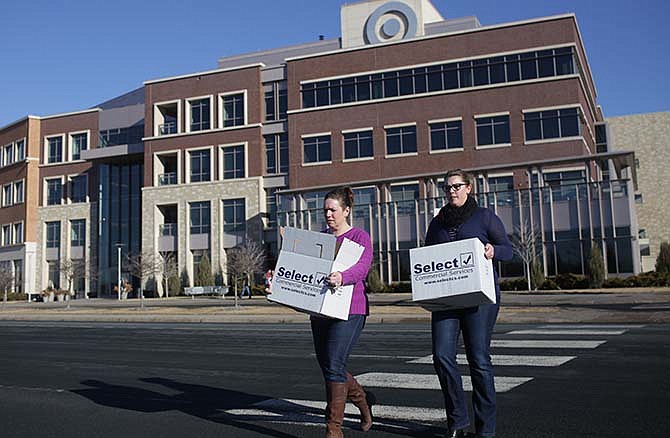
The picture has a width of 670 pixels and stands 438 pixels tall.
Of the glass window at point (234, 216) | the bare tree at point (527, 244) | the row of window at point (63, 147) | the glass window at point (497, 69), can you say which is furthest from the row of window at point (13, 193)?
the bare tree at point (527, 244)

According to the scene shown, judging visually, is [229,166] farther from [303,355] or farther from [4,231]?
[303,355]

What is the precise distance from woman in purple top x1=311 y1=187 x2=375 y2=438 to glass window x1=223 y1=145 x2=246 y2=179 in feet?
157

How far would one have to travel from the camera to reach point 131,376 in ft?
30.3

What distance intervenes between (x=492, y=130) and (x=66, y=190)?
3917 centimetres

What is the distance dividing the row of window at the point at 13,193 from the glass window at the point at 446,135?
131 ft

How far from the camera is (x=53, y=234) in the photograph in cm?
6288

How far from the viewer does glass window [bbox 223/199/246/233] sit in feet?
171

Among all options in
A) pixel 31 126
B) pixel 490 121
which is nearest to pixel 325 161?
pixel 490 121

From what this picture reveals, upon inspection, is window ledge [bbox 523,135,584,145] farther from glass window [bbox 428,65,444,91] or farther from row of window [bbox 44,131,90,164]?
row of window [bbox 44,131,90,164]

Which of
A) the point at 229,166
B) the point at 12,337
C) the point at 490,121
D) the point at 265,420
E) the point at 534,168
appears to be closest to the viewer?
the point at 265,420

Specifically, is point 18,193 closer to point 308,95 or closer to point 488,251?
point 308,95

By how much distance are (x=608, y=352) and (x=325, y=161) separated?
4033 centimetres

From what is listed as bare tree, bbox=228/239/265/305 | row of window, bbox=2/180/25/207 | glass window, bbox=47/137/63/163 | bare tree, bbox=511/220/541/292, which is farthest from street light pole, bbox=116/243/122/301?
bare tree, bbox=511/220/541/292

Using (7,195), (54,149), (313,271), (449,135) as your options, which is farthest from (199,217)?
(313,271)
